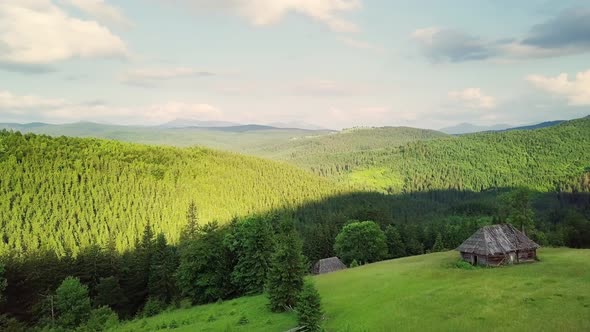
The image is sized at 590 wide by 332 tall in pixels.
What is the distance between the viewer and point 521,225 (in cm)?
7788

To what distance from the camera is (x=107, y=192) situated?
14112cm

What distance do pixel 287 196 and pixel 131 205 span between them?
72.0 m

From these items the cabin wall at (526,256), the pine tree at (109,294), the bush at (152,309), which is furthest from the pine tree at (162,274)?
the cabin wall at (526,256)

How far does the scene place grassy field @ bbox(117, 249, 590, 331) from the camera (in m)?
33.8

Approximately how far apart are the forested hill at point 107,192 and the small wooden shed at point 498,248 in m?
88.6

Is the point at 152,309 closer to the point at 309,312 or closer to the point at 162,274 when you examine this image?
the point at 162,274

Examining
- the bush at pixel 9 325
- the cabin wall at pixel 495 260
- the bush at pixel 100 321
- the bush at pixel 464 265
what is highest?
the cabin wall at pixel 495 260

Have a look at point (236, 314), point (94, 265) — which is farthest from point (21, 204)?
point (236, 314)

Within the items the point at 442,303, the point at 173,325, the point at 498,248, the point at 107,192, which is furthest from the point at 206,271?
the point at 107,192

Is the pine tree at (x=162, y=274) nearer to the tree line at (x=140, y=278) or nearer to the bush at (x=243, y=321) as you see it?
the tree line at (x=140, y=278)

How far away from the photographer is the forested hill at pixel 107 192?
11531 cm

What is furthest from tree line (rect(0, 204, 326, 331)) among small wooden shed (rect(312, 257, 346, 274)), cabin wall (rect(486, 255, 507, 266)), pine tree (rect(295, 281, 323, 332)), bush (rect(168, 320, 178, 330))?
cabin wall (rect(486, 255, 507, 266))

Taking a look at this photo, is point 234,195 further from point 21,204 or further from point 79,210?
point 21,204

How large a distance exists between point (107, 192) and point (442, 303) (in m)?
131
